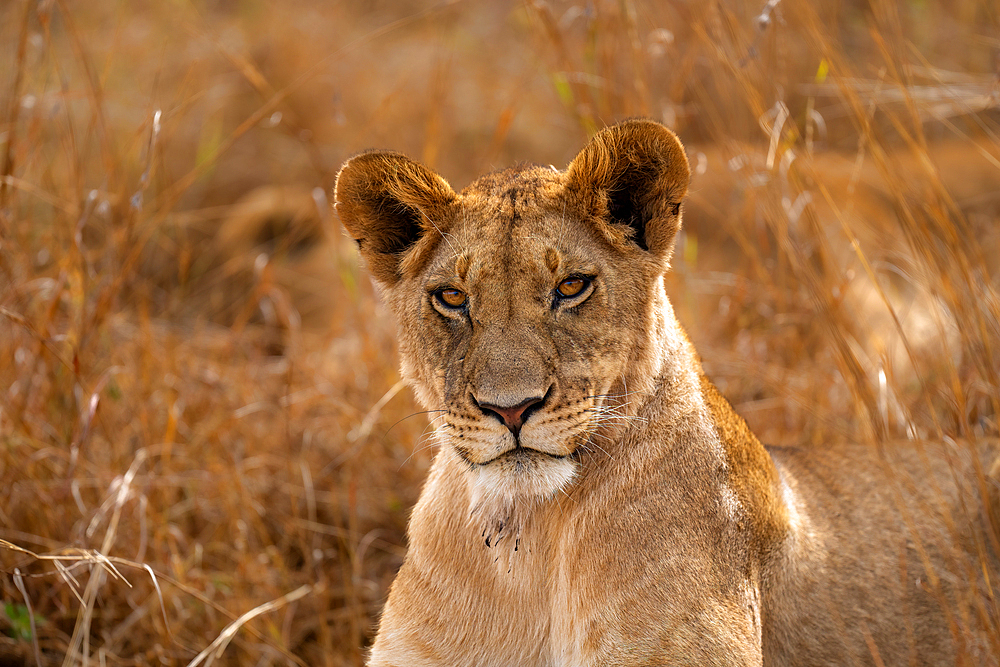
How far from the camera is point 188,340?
5406 millimetres

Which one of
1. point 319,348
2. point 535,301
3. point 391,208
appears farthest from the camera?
point 319,348

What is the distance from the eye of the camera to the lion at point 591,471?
88.1 inches

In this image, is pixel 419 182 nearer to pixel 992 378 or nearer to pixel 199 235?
pixel 992 378

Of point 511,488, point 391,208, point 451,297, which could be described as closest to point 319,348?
point 391,208

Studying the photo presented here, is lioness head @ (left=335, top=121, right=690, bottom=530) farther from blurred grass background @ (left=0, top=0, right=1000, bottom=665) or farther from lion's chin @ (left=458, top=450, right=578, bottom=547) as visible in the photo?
blurred grass background @ (left=0, top=0, right=1000, bottom=665)

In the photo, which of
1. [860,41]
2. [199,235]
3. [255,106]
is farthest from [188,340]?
[860,41]

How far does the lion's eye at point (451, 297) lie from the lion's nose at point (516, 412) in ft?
1.16

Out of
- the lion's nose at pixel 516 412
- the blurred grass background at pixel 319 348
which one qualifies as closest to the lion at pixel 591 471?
the lion's nose at pixel 516 412

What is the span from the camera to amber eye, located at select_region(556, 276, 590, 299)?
7.64ft

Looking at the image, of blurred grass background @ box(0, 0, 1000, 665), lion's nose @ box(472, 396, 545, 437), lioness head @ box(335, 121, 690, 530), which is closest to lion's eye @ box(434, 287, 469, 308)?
lioness head @ box(335, 121, 690, 530)

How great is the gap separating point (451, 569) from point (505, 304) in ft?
2.41

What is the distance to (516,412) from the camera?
6.96 feet

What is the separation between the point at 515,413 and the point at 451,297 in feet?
1.42

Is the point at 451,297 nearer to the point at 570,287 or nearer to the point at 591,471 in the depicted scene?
the point at 570,287
